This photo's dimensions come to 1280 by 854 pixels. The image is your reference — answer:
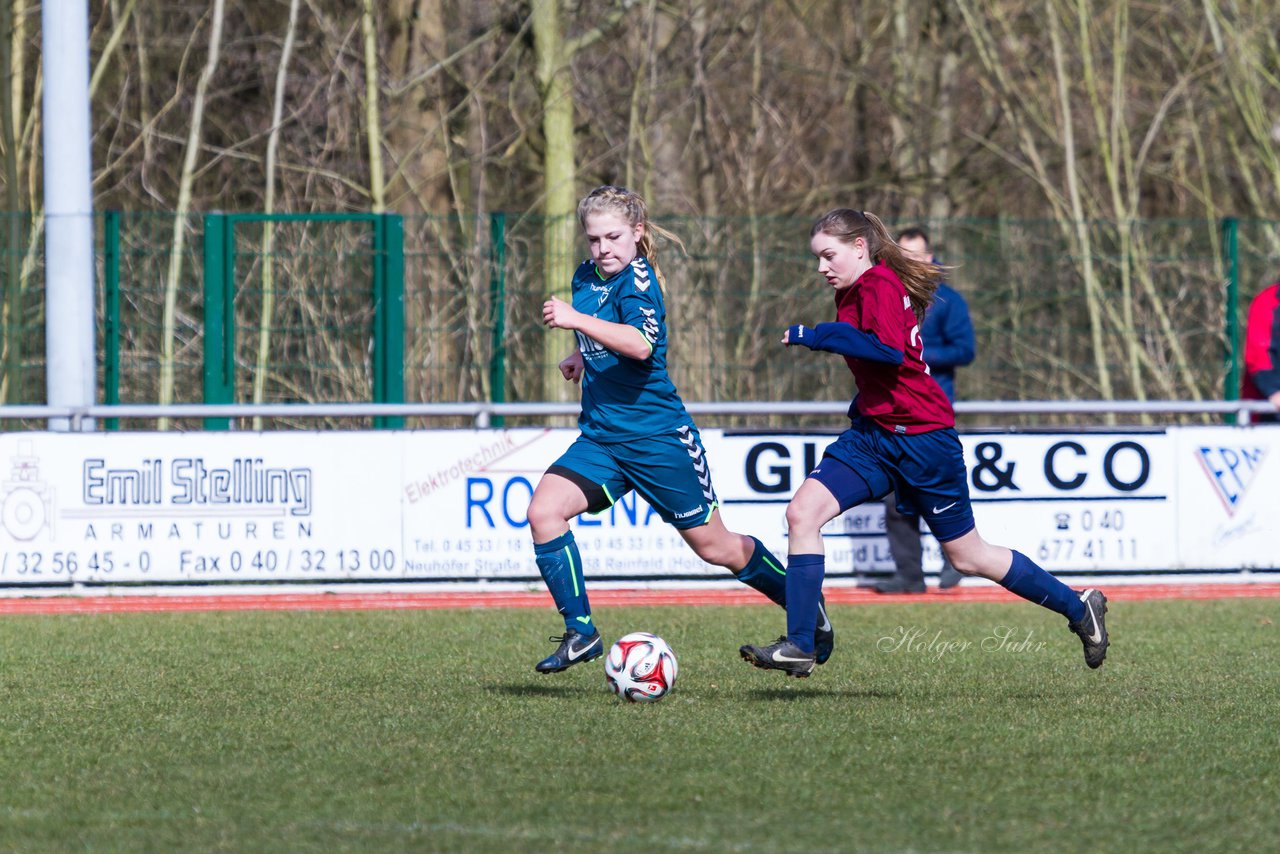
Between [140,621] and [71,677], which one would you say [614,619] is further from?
[71,677]

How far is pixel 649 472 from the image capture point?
7.05 meters

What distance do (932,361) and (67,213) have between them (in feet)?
18.7

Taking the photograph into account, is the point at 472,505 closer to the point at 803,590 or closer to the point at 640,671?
the point at 640,671

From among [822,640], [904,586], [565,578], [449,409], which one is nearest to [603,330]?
[565,578]

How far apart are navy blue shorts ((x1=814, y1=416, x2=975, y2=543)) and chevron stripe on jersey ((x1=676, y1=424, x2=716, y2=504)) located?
0.48m

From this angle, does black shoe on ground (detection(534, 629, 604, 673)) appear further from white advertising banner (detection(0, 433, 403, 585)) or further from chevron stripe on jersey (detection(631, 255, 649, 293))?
white advertising banner (detection(0, 433, 403, 585))

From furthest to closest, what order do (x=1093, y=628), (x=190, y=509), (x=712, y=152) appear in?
(x=712, y=152) → (x=190, y=509) → (x=1093, y=628)

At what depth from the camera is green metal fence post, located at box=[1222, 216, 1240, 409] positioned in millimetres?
13883

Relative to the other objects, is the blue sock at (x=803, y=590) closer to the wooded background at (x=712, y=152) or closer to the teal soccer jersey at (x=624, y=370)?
the teal soccer jersey at (x=624, y=370)

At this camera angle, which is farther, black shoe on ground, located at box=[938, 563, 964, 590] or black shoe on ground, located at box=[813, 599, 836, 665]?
black shoe on ground, located at box=[938, 563, 964, 590]

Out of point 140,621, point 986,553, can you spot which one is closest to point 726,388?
point 140,621

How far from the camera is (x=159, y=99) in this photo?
19797 mm

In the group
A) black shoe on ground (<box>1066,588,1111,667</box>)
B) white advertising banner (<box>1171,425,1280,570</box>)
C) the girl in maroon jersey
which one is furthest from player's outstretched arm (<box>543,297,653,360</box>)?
white advertising banner (<box>1171,425,1280,570</box>)

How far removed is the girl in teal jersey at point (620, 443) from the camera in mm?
6895
